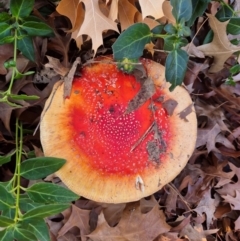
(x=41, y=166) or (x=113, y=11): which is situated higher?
(x=113, y=11)

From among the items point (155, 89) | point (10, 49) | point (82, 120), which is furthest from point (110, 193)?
point (10, 49)

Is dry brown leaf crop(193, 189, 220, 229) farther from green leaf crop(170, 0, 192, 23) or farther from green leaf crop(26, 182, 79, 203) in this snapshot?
green leaf crop(170, 0, 192, 23)

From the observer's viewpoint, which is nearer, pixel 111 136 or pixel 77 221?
pixel 111 136

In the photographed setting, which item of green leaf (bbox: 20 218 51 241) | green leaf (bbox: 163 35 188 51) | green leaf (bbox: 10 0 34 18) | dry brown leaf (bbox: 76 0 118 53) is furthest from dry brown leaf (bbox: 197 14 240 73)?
green leaf (bbox: 20 218 51 241)

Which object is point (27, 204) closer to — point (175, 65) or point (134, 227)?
point (134, 227)

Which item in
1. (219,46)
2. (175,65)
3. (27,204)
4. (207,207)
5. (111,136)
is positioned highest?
(175,65)

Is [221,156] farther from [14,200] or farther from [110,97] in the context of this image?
[14,200]

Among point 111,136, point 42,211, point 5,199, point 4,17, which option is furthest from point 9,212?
point 4,17
